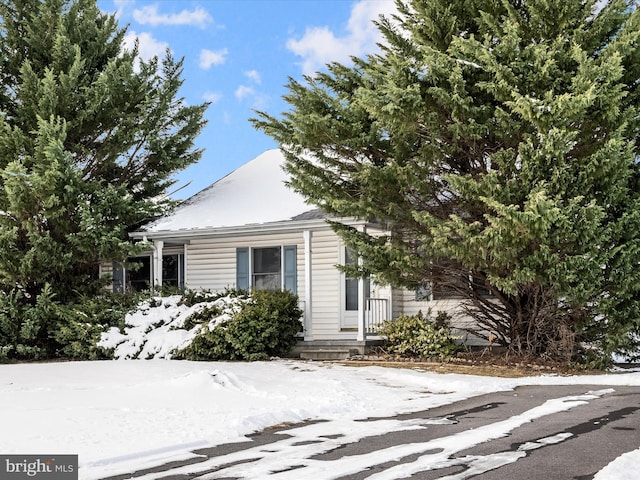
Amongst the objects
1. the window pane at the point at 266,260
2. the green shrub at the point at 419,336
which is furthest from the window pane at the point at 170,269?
the green shrub at the point at 419,336

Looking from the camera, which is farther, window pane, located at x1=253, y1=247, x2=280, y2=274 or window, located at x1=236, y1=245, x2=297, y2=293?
window pane, located at x1=253, y1=247, x2=280, y2=274

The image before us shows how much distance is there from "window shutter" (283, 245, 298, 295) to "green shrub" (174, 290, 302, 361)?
236 centimetres

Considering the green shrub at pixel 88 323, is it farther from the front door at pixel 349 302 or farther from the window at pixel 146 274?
the front door at pixel 349 302

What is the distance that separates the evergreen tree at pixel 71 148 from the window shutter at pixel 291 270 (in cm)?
375

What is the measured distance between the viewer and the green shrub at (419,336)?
16.6 metres

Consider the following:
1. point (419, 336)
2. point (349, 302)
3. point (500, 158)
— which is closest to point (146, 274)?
point (349, 302)

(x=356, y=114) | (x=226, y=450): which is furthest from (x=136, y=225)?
(x=226, y=450)

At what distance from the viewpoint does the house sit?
18.4 meters

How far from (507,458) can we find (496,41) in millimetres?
10877

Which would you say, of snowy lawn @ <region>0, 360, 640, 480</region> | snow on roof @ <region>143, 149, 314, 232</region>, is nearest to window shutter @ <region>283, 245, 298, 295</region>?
snow on roof @ <region>143, 149, 314, 232</region>

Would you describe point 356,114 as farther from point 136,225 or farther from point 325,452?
point 325,452
